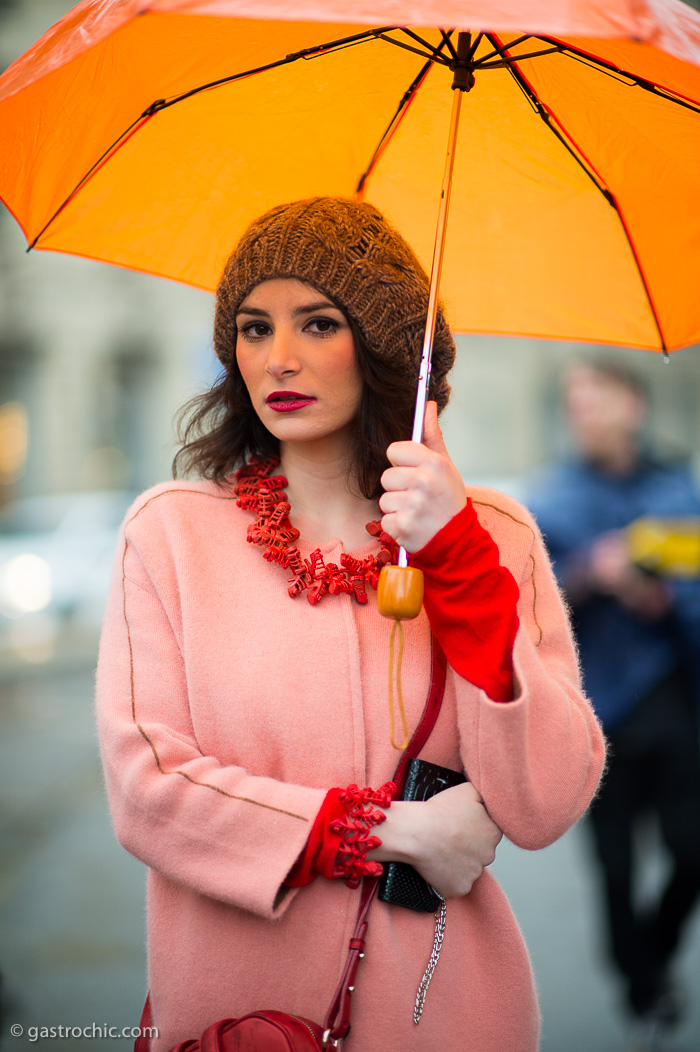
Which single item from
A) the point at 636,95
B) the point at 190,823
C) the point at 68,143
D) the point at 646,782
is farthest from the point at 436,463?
the point at 646,782

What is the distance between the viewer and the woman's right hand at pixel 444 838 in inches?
81.8

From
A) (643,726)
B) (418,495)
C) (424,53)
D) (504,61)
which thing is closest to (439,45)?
(424,53)

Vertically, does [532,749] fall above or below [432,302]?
below

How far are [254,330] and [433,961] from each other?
1341mm

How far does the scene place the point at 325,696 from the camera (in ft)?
7.14

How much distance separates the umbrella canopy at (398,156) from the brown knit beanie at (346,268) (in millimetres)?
316

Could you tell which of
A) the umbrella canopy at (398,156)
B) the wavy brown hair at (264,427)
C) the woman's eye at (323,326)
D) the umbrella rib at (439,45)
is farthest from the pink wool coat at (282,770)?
the umbrella rib at (439,45)

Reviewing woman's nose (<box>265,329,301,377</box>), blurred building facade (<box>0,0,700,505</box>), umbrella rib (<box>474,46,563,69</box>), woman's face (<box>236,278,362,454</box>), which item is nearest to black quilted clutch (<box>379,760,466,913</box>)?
woman's face (<box>236,278,362,454</box>)

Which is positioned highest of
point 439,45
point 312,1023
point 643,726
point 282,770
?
point 439,45

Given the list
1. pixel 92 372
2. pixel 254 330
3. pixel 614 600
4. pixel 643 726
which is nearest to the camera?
pixel 254 330

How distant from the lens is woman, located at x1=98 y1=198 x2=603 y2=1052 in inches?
80.0

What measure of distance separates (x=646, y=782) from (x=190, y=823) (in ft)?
9.15

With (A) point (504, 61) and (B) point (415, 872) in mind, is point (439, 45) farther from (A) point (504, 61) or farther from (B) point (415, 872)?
(B) point (415, 872)

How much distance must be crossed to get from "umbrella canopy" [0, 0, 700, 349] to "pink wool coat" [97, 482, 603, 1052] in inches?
31.3
